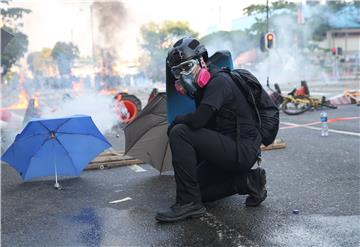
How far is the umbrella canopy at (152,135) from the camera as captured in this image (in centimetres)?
526

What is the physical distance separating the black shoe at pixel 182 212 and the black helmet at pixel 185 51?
1238mm

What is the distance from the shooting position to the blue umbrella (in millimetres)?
4992

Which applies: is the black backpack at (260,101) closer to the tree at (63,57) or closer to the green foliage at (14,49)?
the green foliage at (14,49)

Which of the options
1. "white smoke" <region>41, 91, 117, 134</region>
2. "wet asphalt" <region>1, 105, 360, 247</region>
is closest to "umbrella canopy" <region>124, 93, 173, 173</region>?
"wet asphalt" <region>1, 105, 360, 247</region>

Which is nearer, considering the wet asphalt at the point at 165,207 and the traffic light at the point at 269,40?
the wet asphalt at the point at 165,207

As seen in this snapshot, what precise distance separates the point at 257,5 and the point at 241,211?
38.9 metres

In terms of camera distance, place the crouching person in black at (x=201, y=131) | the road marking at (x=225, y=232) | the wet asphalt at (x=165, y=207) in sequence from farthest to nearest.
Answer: the crouching person in black at (x=201, y=131)
the wet asphalt at (x=165, y=207)
the road marking at (x=225, y=232)

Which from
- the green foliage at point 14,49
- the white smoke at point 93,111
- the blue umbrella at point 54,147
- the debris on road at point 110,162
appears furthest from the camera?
the green foliage at point 14,49

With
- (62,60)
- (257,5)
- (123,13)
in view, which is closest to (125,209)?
(123,13)

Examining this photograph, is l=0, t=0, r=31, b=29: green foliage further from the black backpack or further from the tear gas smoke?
the black backpack

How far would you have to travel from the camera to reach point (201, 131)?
12.8ft

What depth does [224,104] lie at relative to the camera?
3.86 m

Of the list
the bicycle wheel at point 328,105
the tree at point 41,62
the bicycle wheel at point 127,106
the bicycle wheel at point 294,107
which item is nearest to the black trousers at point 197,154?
the bicycle wheel at point 127,106

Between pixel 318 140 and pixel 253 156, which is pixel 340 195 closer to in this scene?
pixel 253 156
